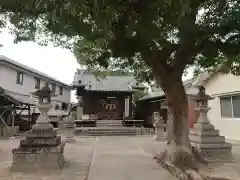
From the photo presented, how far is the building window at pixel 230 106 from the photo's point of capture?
649 inches

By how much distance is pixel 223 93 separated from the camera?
17.3m

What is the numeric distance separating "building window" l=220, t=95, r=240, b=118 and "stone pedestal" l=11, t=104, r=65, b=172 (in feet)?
36.5

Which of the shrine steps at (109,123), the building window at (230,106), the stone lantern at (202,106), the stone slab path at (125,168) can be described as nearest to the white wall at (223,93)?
the building window at (230,106)

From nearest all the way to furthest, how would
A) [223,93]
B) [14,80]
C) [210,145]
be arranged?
[210,145]
[223,93]
[14,80]

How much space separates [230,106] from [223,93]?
85 cm

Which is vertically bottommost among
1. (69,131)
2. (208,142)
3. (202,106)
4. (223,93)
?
(208,142)

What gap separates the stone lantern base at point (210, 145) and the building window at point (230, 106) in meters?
6.28

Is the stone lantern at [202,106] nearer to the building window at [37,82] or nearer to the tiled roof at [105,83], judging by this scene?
the tiled roof at [105,83]

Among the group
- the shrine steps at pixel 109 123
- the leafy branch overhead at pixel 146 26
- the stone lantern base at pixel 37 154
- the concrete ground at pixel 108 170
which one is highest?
the leafy branch overhead at pixel 146 26

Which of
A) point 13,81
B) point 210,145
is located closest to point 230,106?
point 210,145

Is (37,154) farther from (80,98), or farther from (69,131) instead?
(80,98)

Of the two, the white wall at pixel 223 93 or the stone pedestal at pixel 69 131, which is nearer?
the white wall at pixel 223 93

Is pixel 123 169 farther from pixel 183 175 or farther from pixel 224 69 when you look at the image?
pixel 224 69

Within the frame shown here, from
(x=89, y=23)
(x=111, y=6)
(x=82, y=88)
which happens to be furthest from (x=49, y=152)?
(x=82, y=88)
